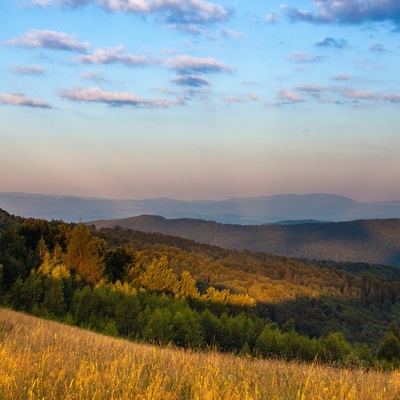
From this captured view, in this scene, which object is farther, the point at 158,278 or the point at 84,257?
the point at 158,278

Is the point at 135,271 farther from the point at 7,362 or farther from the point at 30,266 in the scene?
the point at 7,362

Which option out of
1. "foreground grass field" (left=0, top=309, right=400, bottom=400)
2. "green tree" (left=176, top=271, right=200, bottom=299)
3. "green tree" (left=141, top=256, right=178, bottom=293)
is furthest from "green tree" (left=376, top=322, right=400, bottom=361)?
"foreground grass field" (left=0, top=309, right=400, bottom=400)

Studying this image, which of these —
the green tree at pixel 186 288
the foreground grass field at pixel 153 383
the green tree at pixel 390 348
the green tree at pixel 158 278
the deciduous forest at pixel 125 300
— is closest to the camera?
the foreground grass field at pixel 153 383

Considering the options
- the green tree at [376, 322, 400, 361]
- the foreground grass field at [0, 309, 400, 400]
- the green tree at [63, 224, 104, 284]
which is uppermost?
the foreground grass field at [0, 309, 400, 400]

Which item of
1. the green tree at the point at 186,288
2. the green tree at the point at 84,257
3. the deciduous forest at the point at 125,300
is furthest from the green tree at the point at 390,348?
the green tree at the point at 84,257

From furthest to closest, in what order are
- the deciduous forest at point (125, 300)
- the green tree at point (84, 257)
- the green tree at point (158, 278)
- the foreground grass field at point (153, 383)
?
the green tree at point (158, 278) < the green tree at point (84, 257) < the deciduous forest at point (125, 300) < the foreground grass field at point (153, 383)

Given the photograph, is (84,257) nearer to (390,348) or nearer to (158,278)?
(158,278)

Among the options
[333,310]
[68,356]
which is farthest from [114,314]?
[333,310]

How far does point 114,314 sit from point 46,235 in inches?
1134

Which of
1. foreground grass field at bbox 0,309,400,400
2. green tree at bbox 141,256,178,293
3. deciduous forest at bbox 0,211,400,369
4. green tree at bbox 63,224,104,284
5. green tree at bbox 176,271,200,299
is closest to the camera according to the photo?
foreground grass field at bbox 0,309,400,400

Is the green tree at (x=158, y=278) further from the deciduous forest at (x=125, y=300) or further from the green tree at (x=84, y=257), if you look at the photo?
the green tree at (x=84, y=257)

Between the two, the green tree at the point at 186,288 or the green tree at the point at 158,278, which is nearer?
the green tree at the point at 158,278

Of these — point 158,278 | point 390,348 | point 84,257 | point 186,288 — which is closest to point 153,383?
point 390,348

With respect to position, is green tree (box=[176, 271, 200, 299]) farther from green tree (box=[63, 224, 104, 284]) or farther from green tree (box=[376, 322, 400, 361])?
green tree (box=[376, 322, 400, 361])
